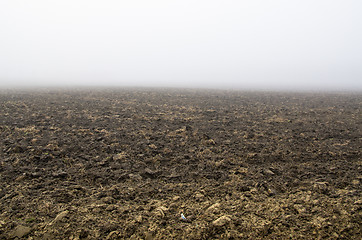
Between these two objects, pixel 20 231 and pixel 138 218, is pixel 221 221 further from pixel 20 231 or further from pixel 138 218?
pixel 20 231

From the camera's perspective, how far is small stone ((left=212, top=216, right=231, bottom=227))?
232 centimetres

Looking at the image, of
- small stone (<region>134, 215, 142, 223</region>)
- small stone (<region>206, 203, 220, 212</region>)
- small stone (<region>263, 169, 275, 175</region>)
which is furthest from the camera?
small stone (<region>263, 169, 275, 175</region>)

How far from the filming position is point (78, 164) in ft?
12.6

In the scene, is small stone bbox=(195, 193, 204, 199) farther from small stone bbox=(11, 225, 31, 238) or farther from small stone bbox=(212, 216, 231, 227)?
small stone bbox=(11, 225, 31, 238)

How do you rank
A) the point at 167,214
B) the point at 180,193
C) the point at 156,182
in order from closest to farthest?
the point at 167,214 < the point at 180,193 < the point at 156,182

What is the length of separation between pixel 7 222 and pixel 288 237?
10.2ft

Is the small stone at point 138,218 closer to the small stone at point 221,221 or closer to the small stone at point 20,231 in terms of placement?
the small stone at point 221,221

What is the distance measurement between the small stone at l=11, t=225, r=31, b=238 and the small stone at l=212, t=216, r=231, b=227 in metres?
2.05

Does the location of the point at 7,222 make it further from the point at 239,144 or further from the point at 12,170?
the point at 239,144

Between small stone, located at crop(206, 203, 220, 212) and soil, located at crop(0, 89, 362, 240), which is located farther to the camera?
small stone, located at crop(206, 203, 220, 212)

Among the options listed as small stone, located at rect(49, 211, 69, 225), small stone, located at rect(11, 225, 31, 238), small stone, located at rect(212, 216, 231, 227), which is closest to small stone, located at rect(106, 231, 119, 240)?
small stone, located at rect(49, 211, 69, 225)

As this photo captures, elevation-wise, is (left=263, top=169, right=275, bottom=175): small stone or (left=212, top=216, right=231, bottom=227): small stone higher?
(left=263, top=169, right=275, bottom=175): small stone

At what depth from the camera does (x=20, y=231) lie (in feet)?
7.12

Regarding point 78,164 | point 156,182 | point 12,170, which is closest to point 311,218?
point 156,182
